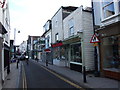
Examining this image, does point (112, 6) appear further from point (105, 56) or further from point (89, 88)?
point (89, 88)

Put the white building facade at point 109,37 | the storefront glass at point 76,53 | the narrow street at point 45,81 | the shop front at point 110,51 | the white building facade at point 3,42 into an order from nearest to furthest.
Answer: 1. the narrow street at point 45,81
2. the white building facade at point 109,37
3. the shop front at point 110,51
4. the white building facade at point 3,42
5. the storefront glass at point 76,53

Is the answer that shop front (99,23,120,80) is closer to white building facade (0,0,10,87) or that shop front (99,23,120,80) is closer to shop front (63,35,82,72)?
shop front (63,35,82,72)

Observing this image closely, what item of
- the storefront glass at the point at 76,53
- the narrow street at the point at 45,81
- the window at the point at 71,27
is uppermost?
the window at the point at 71,27

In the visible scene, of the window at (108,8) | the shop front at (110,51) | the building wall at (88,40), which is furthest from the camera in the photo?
the building wall at (88,40)

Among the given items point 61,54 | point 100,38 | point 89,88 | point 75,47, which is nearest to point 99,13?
point 100,38

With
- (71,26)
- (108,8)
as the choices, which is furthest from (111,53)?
(71,26)

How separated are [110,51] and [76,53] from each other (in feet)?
15.5

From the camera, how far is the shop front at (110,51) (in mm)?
8750

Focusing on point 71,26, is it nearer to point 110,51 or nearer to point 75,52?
point 75,52

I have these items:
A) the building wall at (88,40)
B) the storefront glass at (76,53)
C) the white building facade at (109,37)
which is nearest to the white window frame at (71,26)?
the storefront glass at (76,53)

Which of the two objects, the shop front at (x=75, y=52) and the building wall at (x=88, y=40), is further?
the shop front at (x=75, y=52)

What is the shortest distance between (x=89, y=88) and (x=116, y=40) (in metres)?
3.96

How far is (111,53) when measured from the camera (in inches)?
388

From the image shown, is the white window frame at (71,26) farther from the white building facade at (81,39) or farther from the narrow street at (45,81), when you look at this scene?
the narrow street at (45,81)
